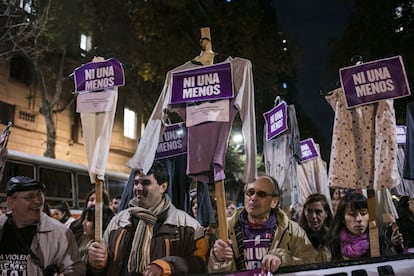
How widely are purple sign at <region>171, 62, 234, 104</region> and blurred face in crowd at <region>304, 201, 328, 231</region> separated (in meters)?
2.21

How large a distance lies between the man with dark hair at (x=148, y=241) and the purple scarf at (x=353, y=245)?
129 cm

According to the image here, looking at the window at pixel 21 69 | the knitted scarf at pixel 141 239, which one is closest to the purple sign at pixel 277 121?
the knitted scarf at pixel 141 239

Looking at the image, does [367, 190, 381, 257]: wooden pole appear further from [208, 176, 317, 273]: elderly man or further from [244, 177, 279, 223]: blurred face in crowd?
[244, 177, 279, 223]: blurred face in crowd

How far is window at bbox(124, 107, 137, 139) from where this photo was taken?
27034 mm

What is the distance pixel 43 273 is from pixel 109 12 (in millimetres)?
16250

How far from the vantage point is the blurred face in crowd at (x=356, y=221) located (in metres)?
4.33

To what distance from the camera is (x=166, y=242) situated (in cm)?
386

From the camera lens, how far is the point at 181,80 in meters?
3.95

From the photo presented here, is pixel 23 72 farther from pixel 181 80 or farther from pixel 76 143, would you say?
pixel 181 80

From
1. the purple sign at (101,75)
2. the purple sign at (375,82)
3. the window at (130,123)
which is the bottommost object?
the purple sign at (375,82)

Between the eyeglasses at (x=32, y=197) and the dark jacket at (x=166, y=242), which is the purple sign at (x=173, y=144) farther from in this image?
the eyeglasses at (x=32, y=197)

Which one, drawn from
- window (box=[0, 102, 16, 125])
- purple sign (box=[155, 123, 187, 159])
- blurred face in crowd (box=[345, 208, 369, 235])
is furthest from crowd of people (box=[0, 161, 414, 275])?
window (box=[0, 102, 16, 125])

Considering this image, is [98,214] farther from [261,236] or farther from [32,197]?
[261,236]

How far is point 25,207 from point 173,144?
167 centimetres
